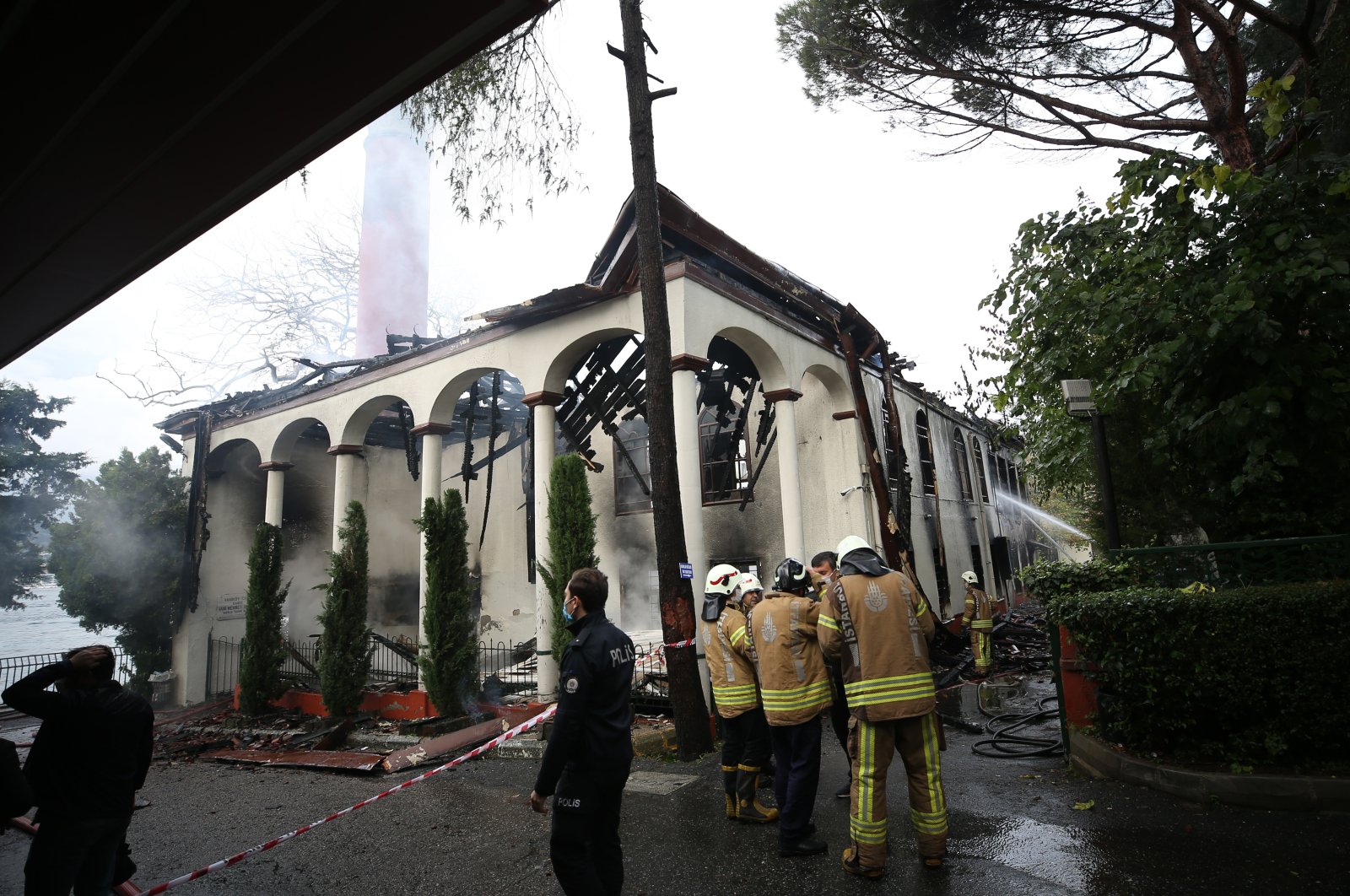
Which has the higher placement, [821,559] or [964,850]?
[821,559]

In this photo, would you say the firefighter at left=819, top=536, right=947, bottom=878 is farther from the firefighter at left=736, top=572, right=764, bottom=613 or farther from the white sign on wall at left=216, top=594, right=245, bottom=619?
the white sign on wall at left=216, top=594, right=245, bottom=619

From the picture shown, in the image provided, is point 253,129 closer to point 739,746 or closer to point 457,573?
point 739,746

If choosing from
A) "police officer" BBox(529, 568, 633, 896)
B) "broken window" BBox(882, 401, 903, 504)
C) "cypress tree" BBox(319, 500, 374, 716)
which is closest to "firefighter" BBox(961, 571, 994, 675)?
"broken window" BBox(882, 401, 903, 504)

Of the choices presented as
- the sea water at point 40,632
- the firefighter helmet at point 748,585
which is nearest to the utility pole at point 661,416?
the firefighter helmet at point 748,585

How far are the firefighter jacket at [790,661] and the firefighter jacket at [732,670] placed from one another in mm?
454

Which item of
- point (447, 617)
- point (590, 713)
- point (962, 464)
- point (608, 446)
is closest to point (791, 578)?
point (590, 713)

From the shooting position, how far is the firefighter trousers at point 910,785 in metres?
4.11

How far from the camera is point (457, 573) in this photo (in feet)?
37.1

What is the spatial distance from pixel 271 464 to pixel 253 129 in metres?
15.3

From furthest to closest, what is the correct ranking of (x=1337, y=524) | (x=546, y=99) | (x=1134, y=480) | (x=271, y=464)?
(x=271, y=464) → (x=1134, y=480) → (x=546, y=99) → (x=1337, y=524)

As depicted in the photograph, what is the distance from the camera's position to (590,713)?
348cm

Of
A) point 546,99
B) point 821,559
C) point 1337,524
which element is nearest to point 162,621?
point 546,99

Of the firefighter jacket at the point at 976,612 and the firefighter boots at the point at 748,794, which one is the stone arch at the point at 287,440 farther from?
the firefighter jacket at the point at 976,612

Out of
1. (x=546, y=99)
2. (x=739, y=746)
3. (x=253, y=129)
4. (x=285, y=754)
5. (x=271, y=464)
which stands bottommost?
(x=285, y=754)
